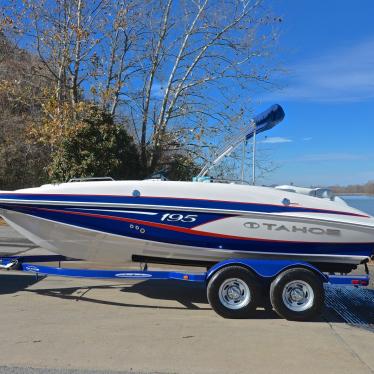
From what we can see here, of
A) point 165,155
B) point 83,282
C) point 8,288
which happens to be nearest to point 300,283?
point 83,282

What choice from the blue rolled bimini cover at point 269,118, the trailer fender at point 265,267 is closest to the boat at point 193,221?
the trailer fender at point 265,267

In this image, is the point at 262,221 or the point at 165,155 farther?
the point at 165,155

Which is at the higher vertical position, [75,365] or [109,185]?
[109,185]

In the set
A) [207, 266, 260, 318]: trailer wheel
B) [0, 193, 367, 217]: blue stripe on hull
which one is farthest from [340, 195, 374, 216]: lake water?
[207, 266, 260, 318]: trailer wheel

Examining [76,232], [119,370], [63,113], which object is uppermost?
[63,113]

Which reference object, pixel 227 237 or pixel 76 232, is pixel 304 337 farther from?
pixel 76 232

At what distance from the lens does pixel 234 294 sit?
6.73 m

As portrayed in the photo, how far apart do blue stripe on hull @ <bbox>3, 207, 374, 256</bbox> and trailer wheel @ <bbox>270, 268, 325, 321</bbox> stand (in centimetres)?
44

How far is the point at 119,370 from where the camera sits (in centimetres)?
462

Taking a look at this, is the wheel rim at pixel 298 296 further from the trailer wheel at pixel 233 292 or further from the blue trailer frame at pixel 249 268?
the trailer wheel at pixel 233 292

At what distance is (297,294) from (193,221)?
1687 millimetres

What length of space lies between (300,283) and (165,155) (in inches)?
605

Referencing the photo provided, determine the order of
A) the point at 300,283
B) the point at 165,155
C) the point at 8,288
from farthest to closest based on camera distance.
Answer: the point at 165,155 < the point at 8,288 < the point at 300,283

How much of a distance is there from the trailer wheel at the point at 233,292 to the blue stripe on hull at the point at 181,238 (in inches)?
16.5
